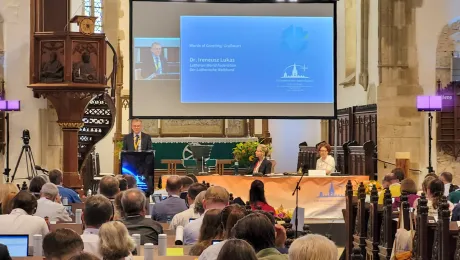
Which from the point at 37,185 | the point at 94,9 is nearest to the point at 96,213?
the point at 37,185

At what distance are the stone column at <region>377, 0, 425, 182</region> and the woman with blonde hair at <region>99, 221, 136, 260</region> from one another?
13399 millimetres

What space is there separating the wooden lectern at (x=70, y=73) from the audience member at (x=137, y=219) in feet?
20.8

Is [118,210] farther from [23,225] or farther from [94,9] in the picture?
[94,9]

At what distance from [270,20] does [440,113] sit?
447 cm

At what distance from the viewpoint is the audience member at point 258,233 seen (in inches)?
187

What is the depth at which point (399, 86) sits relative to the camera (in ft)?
59.0

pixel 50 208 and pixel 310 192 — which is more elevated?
pixel 50 208

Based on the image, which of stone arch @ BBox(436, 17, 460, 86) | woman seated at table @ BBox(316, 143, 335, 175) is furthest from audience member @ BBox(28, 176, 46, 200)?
stone arch @ BBox(436, 17, 460, 86)

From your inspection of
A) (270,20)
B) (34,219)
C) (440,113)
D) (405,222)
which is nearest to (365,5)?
(440,113)

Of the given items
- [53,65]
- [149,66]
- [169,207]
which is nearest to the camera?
[169,207]

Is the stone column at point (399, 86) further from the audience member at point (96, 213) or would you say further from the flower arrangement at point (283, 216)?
the audience member at point (96, 213)

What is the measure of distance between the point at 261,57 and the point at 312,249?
38.1 ft

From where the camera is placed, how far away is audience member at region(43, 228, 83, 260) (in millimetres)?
4371

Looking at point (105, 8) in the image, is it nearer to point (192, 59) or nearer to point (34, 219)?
point (192, 59)
